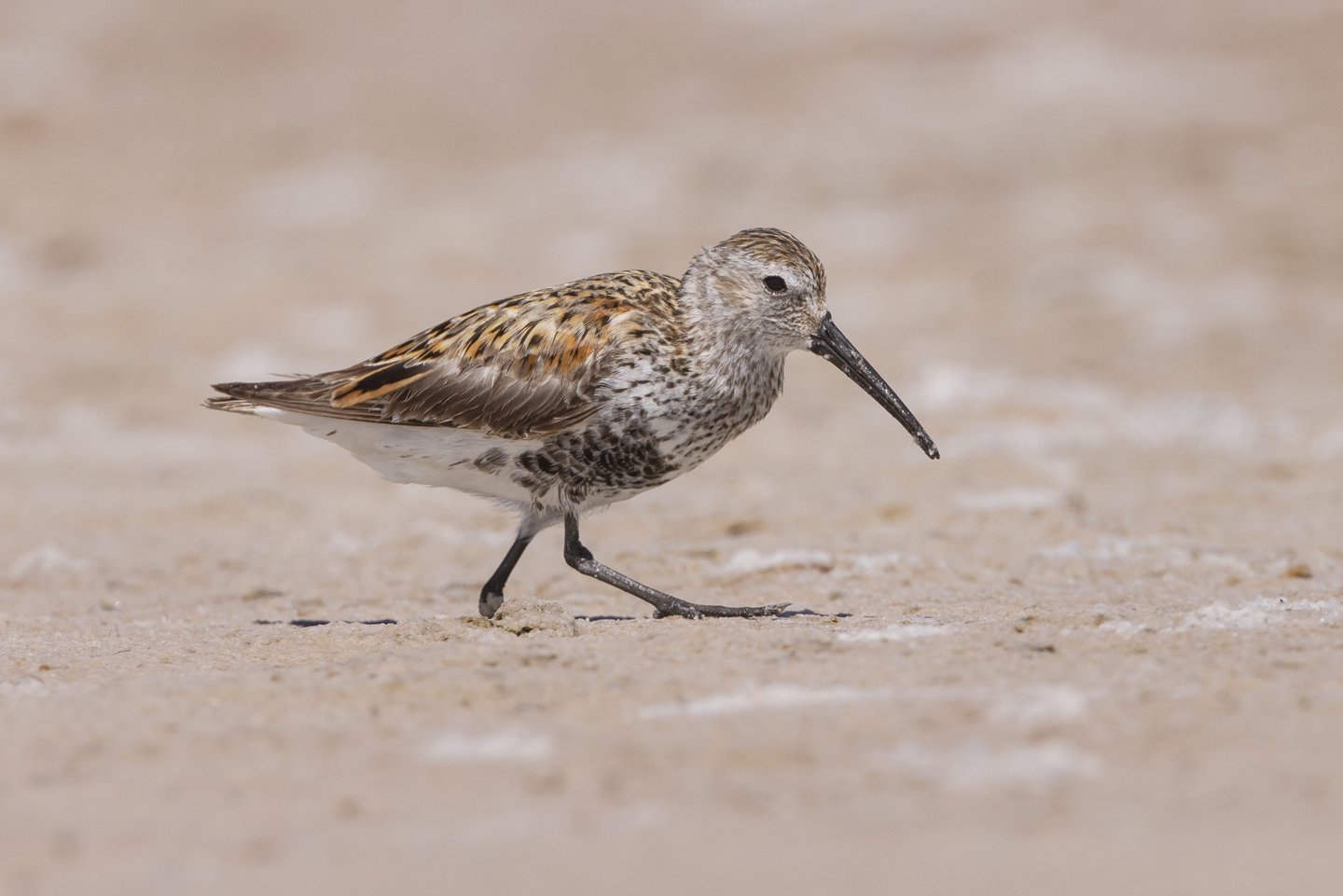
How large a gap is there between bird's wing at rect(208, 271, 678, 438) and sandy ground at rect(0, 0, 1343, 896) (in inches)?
36.3

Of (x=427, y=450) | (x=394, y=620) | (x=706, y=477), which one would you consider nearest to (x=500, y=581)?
(x=394, y=620)

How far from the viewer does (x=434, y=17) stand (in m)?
24.5

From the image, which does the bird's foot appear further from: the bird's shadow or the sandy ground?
the sandy ground

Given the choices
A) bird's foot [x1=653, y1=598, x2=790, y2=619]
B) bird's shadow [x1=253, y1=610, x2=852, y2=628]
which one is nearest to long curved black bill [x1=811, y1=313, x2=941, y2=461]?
bird's shadow [x1=253, y1=610, x2=852, y2=628]

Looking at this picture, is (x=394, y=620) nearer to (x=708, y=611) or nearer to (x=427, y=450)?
(x=427, y=450)

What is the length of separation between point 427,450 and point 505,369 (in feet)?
1.72

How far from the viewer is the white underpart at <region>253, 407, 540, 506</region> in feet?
25.3

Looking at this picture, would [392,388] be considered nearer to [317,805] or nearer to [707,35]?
[317,805]

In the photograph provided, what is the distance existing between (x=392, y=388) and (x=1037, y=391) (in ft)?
22.3

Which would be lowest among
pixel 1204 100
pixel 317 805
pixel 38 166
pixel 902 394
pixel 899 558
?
pixel 317 805

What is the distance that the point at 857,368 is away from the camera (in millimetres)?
8102

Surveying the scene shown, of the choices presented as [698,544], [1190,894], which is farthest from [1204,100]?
[1190,894]

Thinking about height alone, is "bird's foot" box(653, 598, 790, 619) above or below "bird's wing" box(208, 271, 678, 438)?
below

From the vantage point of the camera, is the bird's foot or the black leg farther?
the black leg
